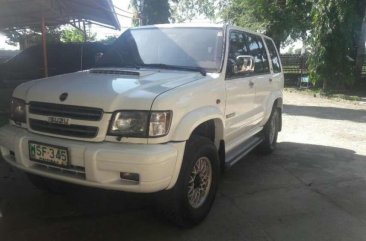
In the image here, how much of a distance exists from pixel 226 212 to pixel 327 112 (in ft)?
27.2

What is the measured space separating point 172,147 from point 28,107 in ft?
4.67

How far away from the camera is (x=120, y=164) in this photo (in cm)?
Result: 308

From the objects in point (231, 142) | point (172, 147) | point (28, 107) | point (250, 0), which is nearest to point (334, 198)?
point (231, 142)

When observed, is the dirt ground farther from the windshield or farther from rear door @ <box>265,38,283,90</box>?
the windshield

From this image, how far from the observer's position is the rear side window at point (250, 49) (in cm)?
473

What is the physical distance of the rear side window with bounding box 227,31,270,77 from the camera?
4726 millimetres

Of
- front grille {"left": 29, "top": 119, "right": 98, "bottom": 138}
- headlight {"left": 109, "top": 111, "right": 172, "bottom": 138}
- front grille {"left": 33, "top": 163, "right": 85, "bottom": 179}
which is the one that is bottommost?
front grille {"left": 33, "top": 163, "right": 85, "bottom": 179}

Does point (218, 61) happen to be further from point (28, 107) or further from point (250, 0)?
point (250, 0)

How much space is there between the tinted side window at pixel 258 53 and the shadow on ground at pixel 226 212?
4.93ft

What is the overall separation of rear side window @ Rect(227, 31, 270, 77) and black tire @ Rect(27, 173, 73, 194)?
2.24 m

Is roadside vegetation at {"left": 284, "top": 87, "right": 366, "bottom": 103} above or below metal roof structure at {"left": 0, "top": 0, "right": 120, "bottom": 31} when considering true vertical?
below

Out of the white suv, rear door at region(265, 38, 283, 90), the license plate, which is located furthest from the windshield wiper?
rear door at region(265, 38, 283, 90)

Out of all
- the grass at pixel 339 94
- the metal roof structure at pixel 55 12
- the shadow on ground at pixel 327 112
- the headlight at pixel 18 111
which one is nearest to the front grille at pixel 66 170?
the headlight at pixel 18 111

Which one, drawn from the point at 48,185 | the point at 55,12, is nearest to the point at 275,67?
the point at 48,185
